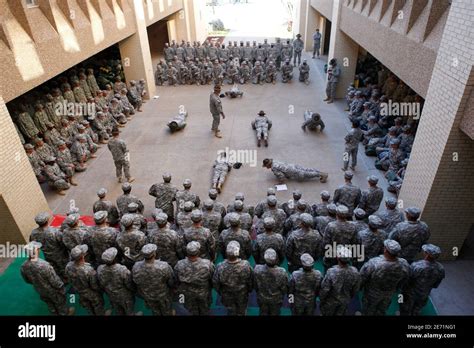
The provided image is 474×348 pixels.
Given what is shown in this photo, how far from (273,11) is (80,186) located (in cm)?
4668

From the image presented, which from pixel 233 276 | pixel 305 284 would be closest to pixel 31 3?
pixel 233 276

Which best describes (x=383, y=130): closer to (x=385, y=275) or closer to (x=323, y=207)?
(x=323, y=207)

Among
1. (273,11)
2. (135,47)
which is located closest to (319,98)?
(135,47)

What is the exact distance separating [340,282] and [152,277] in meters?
2.62

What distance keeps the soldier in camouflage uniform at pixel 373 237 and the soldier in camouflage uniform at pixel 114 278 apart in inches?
145

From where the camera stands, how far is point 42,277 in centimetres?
484

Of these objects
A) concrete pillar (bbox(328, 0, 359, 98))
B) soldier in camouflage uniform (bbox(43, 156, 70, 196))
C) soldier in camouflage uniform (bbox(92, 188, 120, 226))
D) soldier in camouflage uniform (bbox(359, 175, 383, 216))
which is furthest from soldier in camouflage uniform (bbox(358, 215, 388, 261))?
concrete pillar (bbox(328, 0, 359, 98))

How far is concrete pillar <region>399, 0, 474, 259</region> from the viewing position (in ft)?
16.0

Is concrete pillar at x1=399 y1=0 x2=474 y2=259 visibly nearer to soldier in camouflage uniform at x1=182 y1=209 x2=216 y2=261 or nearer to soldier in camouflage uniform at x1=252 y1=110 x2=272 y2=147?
soldier in camouflage uniform at x1=182 y1=209 x2=216 y2=261

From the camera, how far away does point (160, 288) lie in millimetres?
4762

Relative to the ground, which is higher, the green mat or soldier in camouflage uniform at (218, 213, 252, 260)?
soldier in camouflage uniform at (218, 213, 252, 260)

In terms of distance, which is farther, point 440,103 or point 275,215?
point 275,215

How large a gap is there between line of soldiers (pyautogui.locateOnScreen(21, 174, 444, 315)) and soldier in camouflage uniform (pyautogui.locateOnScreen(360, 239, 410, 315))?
0.5 inches

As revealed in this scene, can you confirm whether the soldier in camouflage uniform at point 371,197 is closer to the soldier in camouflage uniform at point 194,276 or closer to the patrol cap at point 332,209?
the patrol cap at point 332,209
